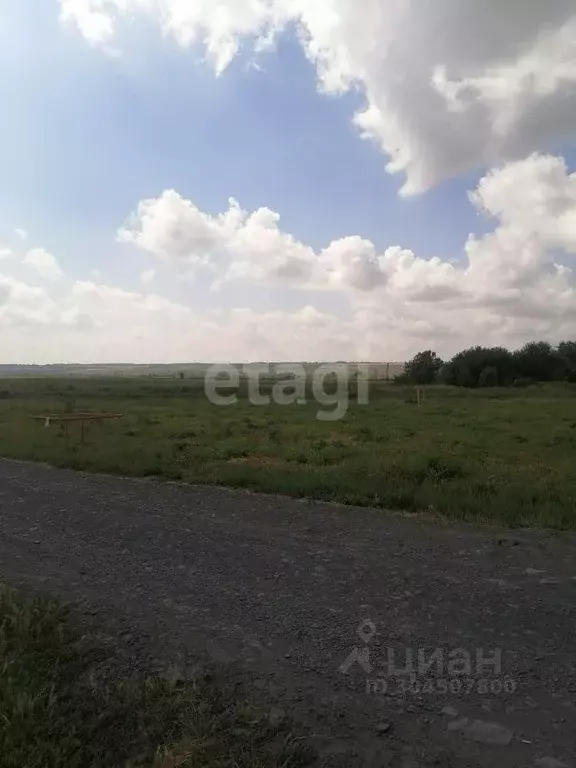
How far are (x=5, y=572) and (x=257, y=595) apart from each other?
226 centimetres

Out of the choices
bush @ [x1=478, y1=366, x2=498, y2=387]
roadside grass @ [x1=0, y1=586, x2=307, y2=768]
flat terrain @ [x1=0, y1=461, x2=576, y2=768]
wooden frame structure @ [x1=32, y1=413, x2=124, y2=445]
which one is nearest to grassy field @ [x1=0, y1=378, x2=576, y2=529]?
wooden frame structure @ [x1=32, y1=413, x2=124, y2=445]

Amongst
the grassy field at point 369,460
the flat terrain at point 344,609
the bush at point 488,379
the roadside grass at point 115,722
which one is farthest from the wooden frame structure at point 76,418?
the bush at point 488,379

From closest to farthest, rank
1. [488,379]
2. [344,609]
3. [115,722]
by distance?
[115,722], [344,609], [488,379]

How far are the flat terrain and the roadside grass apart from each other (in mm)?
215

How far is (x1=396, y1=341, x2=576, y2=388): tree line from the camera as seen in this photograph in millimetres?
63406

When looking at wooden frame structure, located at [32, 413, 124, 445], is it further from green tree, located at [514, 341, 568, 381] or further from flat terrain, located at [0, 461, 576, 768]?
green tree, located at [514, 341, 568, 381]

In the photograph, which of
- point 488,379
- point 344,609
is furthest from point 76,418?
point 488,379

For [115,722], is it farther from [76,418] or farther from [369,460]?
[76,418]

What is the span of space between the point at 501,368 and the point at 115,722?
6859 cm

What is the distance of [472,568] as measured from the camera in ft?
15.1

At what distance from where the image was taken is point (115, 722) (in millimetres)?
2527

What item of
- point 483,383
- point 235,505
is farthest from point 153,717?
point 483,383

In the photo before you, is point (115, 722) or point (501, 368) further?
point (501, 368)

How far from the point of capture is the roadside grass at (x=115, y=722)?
7.44ft
